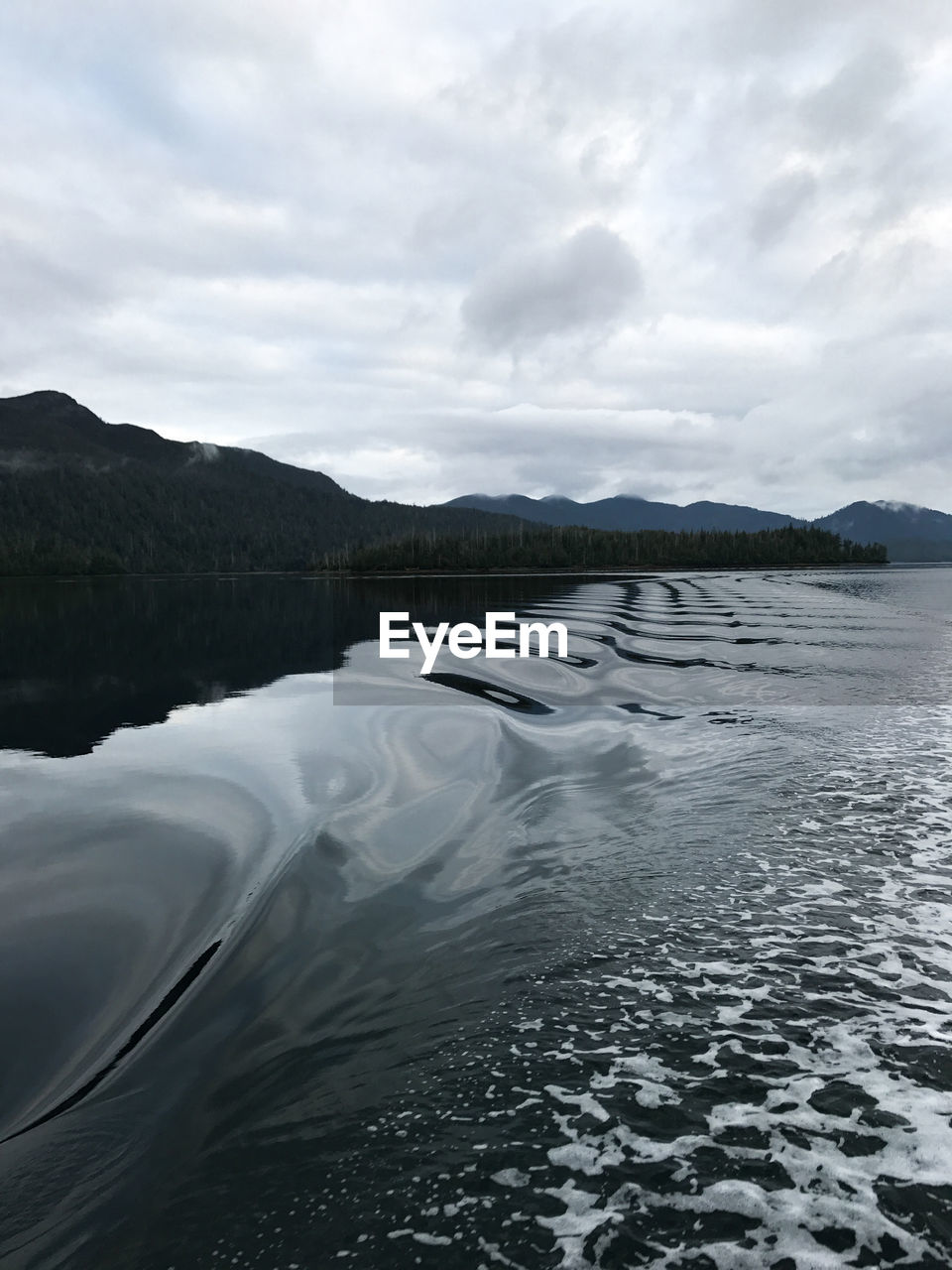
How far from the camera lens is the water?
5172 mm

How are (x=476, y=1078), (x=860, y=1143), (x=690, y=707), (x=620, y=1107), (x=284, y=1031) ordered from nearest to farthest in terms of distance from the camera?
(x=860, y=1143) < (x=620, y=1107) < (x=476, y=1078) < (x=284, y=1031) < (x=690, y=707)

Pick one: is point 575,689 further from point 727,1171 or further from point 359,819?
point 727,1171

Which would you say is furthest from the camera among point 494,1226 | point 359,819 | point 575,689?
point 575,689

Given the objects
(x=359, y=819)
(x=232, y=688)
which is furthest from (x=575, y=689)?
(x=359, y=819)

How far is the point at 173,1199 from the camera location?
17.7 ft

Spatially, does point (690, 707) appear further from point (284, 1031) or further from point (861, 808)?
point (284, 1031)

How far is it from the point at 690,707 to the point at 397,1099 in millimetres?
18171

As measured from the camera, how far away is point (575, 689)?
90.6ft

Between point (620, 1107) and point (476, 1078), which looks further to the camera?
point (476, 1078)

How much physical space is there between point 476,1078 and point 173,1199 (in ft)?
8.06

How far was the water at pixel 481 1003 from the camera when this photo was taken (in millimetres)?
5172

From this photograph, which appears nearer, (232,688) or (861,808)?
(861,808)

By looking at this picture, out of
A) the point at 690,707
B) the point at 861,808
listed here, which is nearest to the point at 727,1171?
the point at 861,808

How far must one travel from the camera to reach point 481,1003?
25.2 ft
